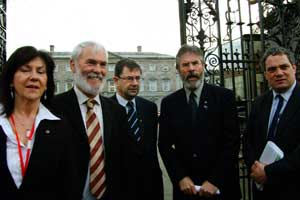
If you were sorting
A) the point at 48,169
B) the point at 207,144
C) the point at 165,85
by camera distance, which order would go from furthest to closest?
the point at 165,85 → the point at 207,144 → the point at 48,169

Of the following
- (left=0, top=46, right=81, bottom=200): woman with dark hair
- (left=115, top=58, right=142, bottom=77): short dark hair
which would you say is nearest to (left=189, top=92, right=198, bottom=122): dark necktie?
(left=115, top=58, right=142, bottom=77): short dark hair

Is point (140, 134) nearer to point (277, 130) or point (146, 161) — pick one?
point (146, 161)

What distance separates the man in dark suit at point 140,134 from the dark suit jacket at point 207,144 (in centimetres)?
27

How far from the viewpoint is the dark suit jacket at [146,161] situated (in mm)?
3237

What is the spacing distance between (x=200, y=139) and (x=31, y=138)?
1.49 meters

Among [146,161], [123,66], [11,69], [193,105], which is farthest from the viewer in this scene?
[123,66]

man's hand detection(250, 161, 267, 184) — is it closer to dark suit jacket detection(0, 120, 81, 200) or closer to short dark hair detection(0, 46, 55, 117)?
dark suit jacket detection(0, 120, 81, 200)

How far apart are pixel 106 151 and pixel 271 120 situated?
4.58ft

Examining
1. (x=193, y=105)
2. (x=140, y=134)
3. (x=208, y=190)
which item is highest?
(x=193, y=105)

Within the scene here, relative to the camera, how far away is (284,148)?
266 centimetres

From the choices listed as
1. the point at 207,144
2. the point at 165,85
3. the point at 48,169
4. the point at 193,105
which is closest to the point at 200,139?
the point at 207,144

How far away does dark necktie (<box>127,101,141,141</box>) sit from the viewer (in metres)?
3.34

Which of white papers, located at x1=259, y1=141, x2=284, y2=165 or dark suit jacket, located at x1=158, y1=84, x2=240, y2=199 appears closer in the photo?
white papers, located at x1=259, y1=141, x2=284, y2=165

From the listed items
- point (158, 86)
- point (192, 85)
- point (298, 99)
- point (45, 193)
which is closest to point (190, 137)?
point (192, 85)
